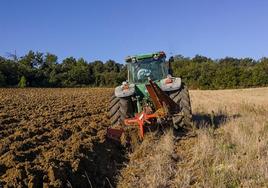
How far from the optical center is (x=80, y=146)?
757cm

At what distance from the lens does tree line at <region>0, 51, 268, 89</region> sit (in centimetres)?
4894

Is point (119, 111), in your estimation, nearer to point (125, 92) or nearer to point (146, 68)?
point (125, 92)

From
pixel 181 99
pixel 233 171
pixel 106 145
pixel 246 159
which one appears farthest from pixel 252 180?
pixel 181 99

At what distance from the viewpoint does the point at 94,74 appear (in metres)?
57.3

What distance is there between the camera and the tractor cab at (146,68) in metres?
11.2

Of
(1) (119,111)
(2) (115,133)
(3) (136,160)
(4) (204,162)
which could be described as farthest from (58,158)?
(1) (119,111)

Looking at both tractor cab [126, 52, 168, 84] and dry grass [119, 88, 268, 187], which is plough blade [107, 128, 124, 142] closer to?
dry grass [119, 88, 268, 187]

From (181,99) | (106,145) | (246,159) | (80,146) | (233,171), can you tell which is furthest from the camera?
(181,99)

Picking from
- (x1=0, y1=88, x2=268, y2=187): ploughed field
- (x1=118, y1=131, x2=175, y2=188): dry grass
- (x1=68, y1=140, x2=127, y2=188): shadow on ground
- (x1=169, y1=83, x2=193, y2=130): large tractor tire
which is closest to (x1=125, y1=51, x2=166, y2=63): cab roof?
(x1=169, y1=83, x2=193, y2=130): large tractor tire

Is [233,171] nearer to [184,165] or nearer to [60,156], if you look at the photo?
[184,165]

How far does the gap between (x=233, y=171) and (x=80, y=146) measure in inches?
112

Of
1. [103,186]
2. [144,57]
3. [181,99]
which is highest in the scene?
[144,57]

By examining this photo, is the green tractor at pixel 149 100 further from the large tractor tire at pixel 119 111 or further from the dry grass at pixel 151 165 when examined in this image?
the dry grass at pixel 151 165

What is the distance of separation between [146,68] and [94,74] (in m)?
46.3
